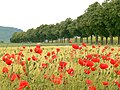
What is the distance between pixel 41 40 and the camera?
177875 millimetres

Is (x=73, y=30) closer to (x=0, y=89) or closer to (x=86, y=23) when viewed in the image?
(x=86, y=23)

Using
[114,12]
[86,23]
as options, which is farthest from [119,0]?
[86,23]

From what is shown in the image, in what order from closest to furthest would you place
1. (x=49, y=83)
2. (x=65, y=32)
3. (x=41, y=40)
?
1. (x=49, y=83)
2. (x=65, y=32)
3. (x=41, y=40)

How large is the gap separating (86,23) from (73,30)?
21.0 metres

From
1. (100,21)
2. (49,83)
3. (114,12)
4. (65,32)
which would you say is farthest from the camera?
(65,32)

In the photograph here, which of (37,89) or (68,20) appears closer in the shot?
(37,89)

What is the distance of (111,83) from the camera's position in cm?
679

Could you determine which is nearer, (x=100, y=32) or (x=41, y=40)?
(x=100, y=32)

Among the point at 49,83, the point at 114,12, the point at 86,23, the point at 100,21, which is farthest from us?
the point at 86,23

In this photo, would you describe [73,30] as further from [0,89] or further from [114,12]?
[0,89]

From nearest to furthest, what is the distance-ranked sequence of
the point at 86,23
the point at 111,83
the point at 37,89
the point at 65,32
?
the point at 37,89 < the point at 111,83 < the point at 86,23 < the point at 65,32

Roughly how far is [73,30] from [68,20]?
23013 millimetres

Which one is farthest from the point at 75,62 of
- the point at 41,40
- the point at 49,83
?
the point at 41,40

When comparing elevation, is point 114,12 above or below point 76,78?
above
